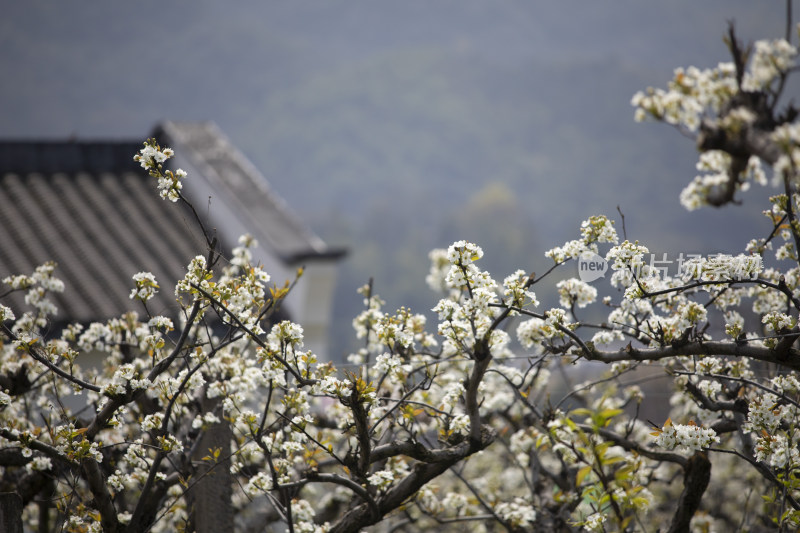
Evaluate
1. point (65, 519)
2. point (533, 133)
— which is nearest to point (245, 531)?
point (65, 519)

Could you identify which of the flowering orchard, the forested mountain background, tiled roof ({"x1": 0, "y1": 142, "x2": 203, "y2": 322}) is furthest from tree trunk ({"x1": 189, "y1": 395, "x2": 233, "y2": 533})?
the forested mountain background

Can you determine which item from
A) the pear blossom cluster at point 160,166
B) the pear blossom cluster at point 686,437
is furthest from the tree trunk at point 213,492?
the pear blossom cluster at point 686,437

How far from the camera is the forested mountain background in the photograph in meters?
86.4

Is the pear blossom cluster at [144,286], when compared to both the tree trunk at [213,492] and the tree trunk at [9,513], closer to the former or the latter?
the tree trunk at [213,492]

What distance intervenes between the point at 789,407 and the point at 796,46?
1552 millimetres

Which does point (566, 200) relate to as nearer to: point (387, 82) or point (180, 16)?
point (387, 82)

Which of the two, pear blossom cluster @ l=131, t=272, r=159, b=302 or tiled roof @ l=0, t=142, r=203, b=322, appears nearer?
pear blossom cluster @ l=131, t=272, r=159, b=302

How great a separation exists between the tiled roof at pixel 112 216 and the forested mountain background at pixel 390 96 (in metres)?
49.8

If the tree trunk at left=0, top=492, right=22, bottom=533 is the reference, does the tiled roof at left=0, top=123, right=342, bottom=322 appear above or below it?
above

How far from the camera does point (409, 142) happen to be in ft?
389

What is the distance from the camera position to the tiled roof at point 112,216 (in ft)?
26.9

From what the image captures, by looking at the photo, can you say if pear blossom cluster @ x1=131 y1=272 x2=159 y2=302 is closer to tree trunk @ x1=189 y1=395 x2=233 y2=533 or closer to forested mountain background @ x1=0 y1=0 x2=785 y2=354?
tree trunk @ x1=189 y1=395 x2=233 y2=533

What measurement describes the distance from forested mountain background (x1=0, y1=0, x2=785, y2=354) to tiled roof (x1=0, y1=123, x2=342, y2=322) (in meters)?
49.8

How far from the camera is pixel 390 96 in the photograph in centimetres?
12662
